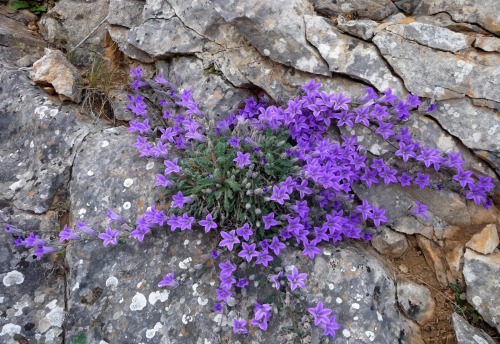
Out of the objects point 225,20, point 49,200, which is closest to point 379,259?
point 225,20

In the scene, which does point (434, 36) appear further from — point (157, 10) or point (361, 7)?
point (157, 10)

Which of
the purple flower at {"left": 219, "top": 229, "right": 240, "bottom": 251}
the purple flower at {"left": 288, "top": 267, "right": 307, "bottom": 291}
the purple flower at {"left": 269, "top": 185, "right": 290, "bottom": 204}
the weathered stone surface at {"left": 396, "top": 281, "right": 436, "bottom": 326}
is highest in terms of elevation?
the purple flower at {"left": 269, "top": 185, "right": 290, "bottom": 204}

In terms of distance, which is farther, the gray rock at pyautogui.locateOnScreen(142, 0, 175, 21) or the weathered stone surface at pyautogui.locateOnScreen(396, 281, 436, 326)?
the gray rock at pyautogui.locateOnScreen(142, 0, 175, 21)

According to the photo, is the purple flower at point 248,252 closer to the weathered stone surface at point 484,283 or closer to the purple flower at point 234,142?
the purple flower at point 234,142

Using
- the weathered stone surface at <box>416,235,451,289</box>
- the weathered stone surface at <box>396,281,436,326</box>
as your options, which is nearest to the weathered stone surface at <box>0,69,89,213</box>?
the weathered stone surface at <box>396,281,436,326</box>

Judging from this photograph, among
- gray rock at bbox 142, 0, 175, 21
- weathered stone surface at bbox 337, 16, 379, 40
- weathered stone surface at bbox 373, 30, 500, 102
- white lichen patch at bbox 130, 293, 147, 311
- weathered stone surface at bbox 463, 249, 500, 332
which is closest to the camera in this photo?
weathered stone surface at bbox 463, 249, 500, 332

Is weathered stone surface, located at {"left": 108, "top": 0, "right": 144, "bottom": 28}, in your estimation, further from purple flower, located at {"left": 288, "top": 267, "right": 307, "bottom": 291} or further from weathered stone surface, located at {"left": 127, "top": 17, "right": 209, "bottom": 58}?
purple flower, located at {"left": 288, "top": 267, "right": 307, "bottom": 291}

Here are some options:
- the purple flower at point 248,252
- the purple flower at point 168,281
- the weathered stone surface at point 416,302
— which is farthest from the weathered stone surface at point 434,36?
the purple flower at point 168,281

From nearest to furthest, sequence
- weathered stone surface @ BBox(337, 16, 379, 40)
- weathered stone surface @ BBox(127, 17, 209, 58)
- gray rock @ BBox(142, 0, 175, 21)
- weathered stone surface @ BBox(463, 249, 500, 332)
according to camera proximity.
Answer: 1. weathered stone surface @ BBox(463, 249, 500, 332)
2. weathered stone surface @ BBox(337, 16, 379, 40)
3. weathered stone surface @ BBox(127, 17, 209, 58)
4. gray rock @ BBox(142, 0, 175, 21)
